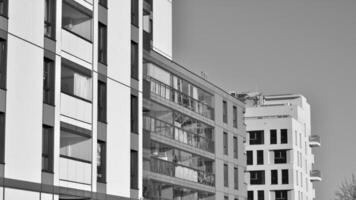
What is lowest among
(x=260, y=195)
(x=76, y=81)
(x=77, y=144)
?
(x=77, y=144)

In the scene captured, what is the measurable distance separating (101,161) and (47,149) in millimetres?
5604

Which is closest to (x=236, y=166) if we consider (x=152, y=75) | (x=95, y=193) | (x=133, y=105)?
(x=152, y=75)

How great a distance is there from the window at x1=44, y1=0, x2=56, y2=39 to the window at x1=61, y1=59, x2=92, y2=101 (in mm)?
1705

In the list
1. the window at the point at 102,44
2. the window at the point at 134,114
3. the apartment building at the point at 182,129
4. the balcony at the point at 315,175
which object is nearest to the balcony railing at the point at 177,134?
the apartment building at the point at 182,129

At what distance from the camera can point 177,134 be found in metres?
60.6

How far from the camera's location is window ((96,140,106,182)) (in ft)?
140

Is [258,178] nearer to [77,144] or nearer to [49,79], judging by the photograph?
[77,144]

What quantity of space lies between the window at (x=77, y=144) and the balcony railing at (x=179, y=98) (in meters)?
12.0

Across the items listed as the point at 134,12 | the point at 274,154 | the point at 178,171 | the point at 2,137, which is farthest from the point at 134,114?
the point at 274,154

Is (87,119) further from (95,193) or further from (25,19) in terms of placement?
(25,19)

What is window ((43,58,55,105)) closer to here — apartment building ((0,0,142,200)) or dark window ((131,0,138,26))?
Result: apartment building ((0,0,142,200))

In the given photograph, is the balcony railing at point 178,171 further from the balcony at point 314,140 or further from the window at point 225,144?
the balcony at point 314,140

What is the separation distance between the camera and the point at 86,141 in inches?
1644

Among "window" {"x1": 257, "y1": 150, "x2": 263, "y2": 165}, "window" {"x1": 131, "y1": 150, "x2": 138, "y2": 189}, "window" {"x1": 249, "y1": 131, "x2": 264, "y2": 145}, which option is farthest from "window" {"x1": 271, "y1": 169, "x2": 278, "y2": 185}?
"window" {"x1": 131, "y1": 150, "x2": 138, "y2": 189}
